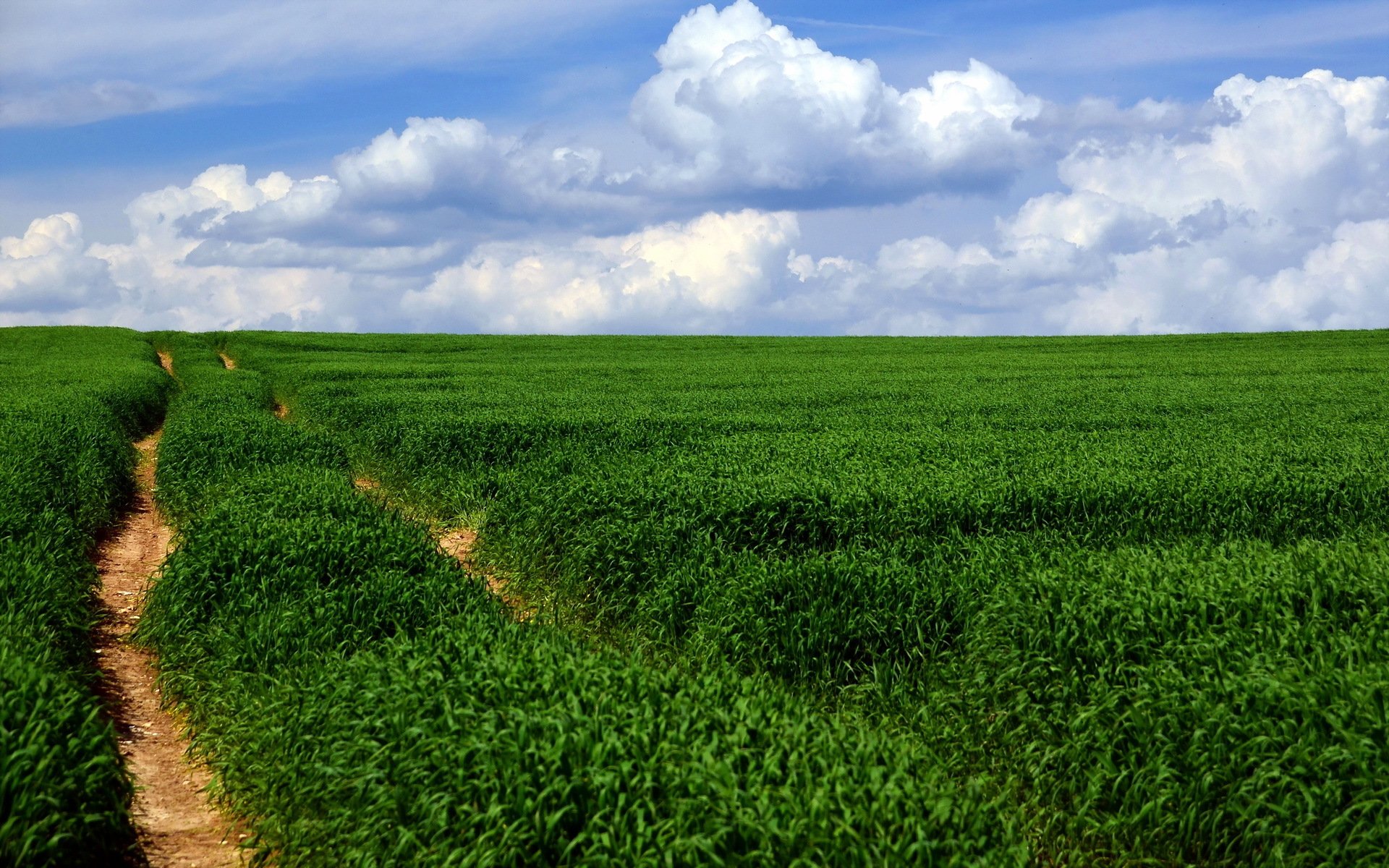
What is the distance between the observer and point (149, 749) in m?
8.14

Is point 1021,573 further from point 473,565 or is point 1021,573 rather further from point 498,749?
point 473,565

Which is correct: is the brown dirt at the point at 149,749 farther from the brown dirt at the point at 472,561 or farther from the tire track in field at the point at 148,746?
the brown dirt at the point at 472,561

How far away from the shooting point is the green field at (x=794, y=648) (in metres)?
5.09

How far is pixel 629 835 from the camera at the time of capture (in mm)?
4602

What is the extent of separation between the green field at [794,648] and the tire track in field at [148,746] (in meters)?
0.27

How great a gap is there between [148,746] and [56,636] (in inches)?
54.6

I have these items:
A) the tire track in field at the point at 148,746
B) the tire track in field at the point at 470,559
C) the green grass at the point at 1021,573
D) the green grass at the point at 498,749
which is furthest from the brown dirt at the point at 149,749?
the green grass at the point at 1021,573

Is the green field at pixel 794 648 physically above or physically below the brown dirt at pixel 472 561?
above

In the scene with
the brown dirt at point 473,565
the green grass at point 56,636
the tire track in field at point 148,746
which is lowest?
the tire track in field at point 148,746

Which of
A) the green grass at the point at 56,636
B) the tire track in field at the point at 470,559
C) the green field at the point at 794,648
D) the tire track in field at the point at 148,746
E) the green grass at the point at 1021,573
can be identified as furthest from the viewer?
the tire track in field at the point at 470,559

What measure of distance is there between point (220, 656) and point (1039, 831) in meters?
6.38

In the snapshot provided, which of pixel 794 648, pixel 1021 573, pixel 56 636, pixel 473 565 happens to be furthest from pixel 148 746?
pixel 1021 573

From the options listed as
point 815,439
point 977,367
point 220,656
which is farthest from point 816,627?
point 977,367

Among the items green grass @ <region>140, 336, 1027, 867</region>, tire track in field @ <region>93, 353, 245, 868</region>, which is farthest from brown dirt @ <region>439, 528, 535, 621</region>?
tire track in field @ <region>93, 353, 245, 868</region>
